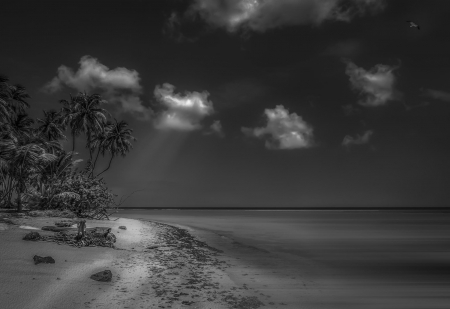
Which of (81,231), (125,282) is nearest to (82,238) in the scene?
(81,231)

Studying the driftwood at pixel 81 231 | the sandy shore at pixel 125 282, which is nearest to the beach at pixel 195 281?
A: the sandy shore at pixel 125 282

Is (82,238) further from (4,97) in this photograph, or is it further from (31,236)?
(4,97)

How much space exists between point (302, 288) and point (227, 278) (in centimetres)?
270

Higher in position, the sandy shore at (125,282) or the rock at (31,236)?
the rock at (31,236)

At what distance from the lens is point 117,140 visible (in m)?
56.9

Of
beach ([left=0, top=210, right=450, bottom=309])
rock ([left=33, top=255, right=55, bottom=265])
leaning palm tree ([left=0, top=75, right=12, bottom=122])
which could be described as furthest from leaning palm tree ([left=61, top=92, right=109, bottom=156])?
rock ([left=33, top=255, right=55, bottom=265])

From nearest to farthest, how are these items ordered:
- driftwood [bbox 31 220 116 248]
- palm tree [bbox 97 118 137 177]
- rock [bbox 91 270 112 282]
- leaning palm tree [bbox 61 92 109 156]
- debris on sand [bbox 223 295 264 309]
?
debris on sand [bbox 223 295 264 309]
rock [bbox 91 270 112 282]
driftwood [bbox 31 220 116 248]
leaning palm tree [bbox 61 92 109 156]
palm tree [bbox 97 118 137 177]

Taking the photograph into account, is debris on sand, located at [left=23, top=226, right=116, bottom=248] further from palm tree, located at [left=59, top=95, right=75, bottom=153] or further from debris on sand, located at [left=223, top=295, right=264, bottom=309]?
palm tree, located at [left=59, top=95, right=75, bottom=153]

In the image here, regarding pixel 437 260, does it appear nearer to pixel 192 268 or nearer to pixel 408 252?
pixel 408 252

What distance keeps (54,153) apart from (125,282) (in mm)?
35399

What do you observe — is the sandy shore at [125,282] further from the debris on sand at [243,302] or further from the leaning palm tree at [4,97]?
the leaning palm tree at [4,97]

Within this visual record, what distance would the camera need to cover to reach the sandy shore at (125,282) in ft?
24.3

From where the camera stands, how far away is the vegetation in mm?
15133

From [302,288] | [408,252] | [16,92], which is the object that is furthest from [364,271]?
[16,92]
